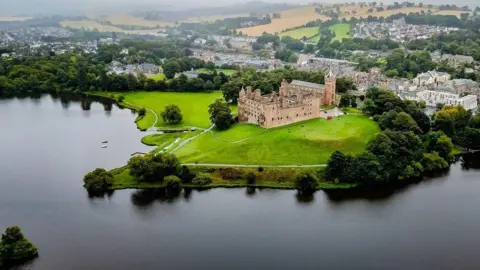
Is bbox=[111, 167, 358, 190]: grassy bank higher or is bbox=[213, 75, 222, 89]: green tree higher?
bbox=[213, 75, 222, 89]: green tree

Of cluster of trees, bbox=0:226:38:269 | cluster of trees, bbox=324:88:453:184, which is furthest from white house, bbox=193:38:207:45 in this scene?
cluster of trees, bbox=0:226:38:269

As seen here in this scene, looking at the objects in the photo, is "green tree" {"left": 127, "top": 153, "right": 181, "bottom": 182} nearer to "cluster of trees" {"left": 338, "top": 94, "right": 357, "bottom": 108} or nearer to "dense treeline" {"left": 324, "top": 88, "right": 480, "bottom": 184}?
"dense treeline" {"left": 324, "top": 88, "right": 480, "bottom": 184}

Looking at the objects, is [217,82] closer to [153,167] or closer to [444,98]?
[444,98]

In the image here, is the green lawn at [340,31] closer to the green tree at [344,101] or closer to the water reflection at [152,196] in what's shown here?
the green tree at [344,101]

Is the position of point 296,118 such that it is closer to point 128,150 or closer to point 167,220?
point 128,150

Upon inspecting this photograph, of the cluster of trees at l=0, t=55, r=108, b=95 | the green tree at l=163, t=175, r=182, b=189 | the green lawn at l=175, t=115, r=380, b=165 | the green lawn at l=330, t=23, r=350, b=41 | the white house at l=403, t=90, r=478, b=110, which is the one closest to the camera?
the green tree at l=163, t=175, r=182, b=189

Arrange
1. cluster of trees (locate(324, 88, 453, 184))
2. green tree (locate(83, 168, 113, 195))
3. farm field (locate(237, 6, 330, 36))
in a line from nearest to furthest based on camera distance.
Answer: green tree (locate(83, 168, 113, 195)), cluster of trees (locate(324, 88, 453, 184)), farm field (locate(237, 6, 330, 36))

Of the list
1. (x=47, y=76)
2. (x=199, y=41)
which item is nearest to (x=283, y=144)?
(x=47, y=76)

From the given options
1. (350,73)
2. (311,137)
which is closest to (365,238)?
(311,137)

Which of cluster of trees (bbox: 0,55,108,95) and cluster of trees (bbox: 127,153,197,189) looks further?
cluster of trees (bbox: 0,55,108,95)
